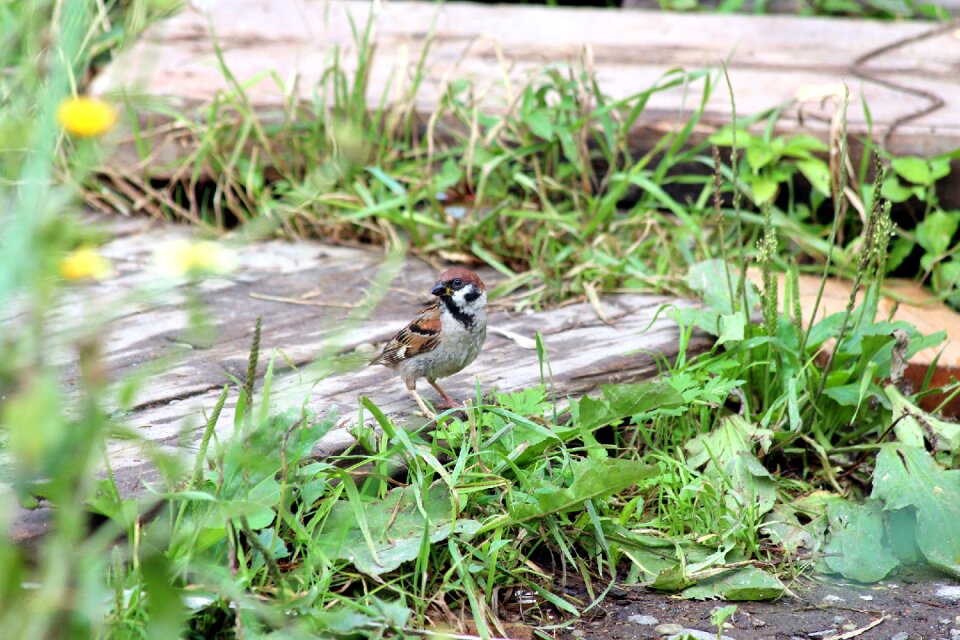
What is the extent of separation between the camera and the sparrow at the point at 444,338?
3.45m

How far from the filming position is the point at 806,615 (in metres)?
2.74

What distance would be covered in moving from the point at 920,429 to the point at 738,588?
3.20ft

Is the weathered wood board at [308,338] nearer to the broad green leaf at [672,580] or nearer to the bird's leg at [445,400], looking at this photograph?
the bird's leg at [445,400]

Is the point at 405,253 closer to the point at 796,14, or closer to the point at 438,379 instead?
the point at 438,379

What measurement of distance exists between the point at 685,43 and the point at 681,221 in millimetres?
1502

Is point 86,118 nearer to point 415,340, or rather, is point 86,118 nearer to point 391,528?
point 391,528

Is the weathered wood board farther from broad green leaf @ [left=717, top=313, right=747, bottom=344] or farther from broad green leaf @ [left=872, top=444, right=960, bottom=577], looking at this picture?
broad green leaf @ [left=872, top=444, right=960, bottom=577]

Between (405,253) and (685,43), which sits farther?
(685,43)

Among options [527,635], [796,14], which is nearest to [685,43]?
[796,14]

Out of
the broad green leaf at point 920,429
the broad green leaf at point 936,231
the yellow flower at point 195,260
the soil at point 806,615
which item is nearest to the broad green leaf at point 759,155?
the broad green leaf at point 936,231

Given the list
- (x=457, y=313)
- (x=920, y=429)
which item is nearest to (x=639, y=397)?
(x=457, y=313)

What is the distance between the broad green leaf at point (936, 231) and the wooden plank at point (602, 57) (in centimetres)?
32

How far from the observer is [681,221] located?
4.93 metres

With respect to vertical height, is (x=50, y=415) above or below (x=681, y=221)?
above
